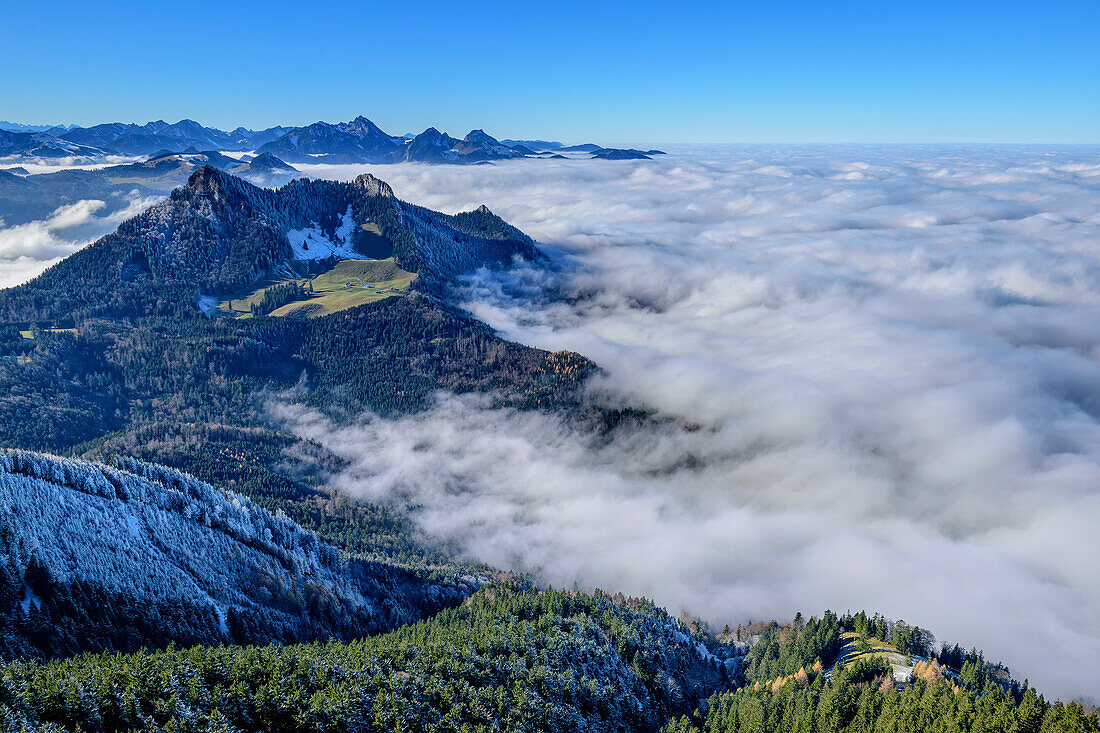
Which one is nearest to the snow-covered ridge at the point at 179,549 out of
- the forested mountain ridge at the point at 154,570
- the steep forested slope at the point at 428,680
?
the forested mountain ridge at the point at 154,570

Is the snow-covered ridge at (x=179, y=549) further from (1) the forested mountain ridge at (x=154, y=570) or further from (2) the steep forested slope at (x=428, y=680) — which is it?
(2) the steep forested slope at (x=428, y=680)

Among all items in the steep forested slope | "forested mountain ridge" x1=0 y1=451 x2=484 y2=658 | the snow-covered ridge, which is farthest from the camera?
the snow-covered ridge

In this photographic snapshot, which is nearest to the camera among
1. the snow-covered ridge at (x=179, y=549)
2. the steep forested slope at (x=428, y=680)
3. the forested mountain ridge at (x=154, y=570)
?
the steep forested slope at (x=428, y=680)

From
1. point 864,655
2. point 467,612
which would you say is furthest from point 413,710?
point 864,655

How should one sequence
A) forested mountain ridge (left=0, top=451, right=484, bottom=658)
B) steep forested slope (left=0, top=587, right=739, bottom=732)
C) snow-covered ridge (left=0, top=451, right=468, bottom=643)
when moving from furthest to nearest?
snow-covered ridge (left=0, top=451, right=468, bottom=643), forested mountain ridge (left=0, top=451, right=484, bottom=658), steep forested slope (left=0, top=587, right=739, bottom=732)

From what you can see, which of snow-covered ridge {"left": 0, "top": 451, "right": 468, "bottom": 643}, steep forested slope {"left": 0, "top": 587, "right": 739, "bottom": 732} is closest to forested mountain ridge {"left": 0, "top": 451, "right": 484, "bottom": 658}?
snow-covered ridge {"left": 0, "top": 451, "right": 468, "bottom": 643}

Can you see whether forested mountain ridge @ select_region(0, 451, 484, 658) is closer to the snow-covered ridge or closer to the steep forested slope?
the snow-covered ridge

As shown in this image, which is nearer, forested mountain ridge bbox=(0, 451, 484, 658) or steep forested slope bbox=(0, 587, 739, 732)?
steep forested slope bbox=(0, 587, 739, 732)

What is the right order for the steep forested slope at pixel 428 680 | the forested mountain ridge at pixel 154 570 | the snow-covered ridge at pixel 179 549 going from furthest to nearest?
1. the snow-covered ridge at pixel 179 549
2. the forested mountain ridge at pixel 154 570
3. the steep forested slope at pixel 428 680

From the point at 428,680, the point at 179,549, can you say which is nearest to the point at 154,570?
the point at 179,549
